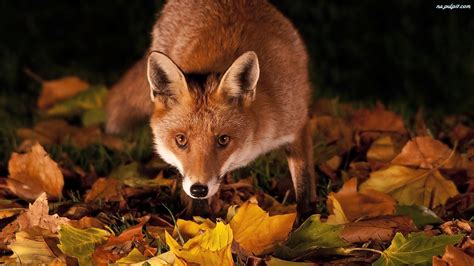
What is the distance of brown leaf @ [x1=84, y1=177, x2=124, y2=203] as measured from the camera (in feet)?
12.7

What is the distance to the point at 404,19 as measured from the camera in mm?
7477

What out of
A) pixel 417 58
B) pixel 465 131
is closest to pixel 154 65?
pixel 465 131

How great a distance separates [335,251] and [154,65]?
4.22ft

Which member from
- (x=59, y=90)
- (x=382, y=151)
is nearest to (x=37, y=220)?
(x=382, y=151)

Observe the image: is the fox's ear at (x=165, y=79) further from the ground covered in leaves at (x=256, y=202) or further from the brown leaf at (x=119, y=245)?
the brown leaf at (x=119, y=245)

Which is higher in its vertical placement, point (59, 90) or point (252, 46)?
point (252, 46)

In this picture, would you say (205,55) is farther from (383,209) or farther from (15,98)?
(15,98)

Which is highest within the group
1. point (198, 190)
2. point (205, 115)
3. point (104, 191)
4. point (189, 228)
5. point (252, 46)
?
point (252, 46)

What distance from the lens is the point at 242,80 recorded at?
371cm

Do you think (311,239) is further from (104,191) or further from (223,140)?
(104,191)

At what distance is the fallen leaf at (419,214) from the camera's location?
348cm

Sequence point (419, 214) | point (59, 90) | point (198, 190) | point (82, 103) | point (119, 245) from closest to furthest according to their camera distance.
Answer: point (119, 245) < point (198, 190) < point (419, 214) < point (82, 103) < point (59, 90)

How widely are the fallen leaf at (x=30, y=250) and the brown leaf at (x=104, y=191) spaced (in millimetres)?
682

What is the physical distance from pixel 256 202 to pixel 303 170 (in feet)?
2.81
